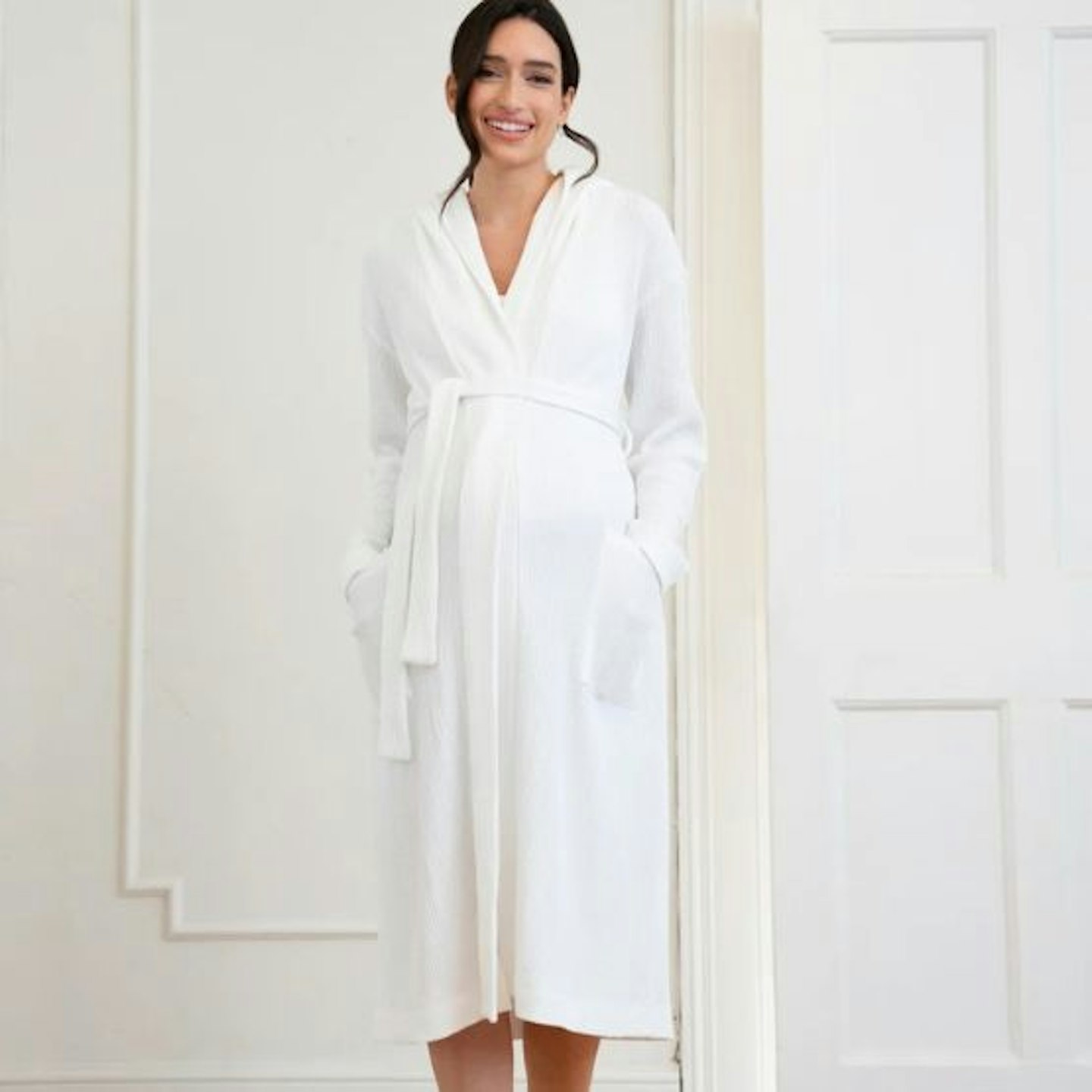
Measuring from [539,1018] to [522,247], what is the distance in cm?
92

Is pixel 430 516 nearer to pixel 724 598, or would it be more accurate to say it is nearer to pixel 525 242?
pixel 525 242

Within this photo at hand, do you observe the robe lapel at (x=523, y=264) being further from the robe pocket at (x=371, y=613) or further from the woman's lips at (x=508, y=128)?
the robe pocket at (x=371, y=613)

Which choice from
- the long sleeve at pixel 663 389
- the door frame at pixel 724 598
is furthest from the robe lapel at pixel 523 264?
the door frame at pixel 724 598

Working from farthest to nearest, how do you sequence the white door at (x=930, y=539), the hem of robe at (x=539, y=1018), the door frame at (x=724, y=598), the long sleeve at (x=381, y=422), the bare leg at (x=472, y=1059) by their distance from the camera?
the door frame at (x=724, y=598) → the white door at (x=930, y=539) → the long sleeve at (x=381, y=422) → the bare leg at (x=472, y=1059) → the hem of robe at (x=539, y=1018)

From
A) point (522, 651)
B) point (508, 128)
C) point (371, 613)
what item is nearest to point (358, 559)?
point (371, 613)

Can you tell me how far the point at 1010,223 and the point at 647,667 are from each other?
4.47 feet

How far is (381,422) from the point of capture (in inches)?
91.7

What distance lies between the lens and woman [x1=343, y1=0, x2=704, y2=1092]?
1919 mm

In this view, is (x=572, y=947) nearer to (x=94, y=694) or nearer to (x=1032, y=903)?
(x=1032, y=903)

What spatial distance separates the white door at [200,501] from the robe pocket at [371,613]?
1073 mm

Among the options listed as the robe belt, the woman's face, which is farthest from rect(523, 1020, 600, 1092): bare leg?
the woman's face

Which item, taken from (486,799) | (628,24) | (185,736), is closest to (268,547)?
(185,736)

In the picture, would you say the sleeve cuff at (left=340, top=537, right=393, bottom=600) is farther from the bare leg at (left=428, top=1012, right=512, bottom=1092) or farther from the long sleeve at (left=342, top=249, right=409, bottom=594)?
the bare leg at (left=428, top=1012, right=512, bottom=1092)

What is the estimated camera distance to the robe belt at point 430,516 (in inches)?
76.9
